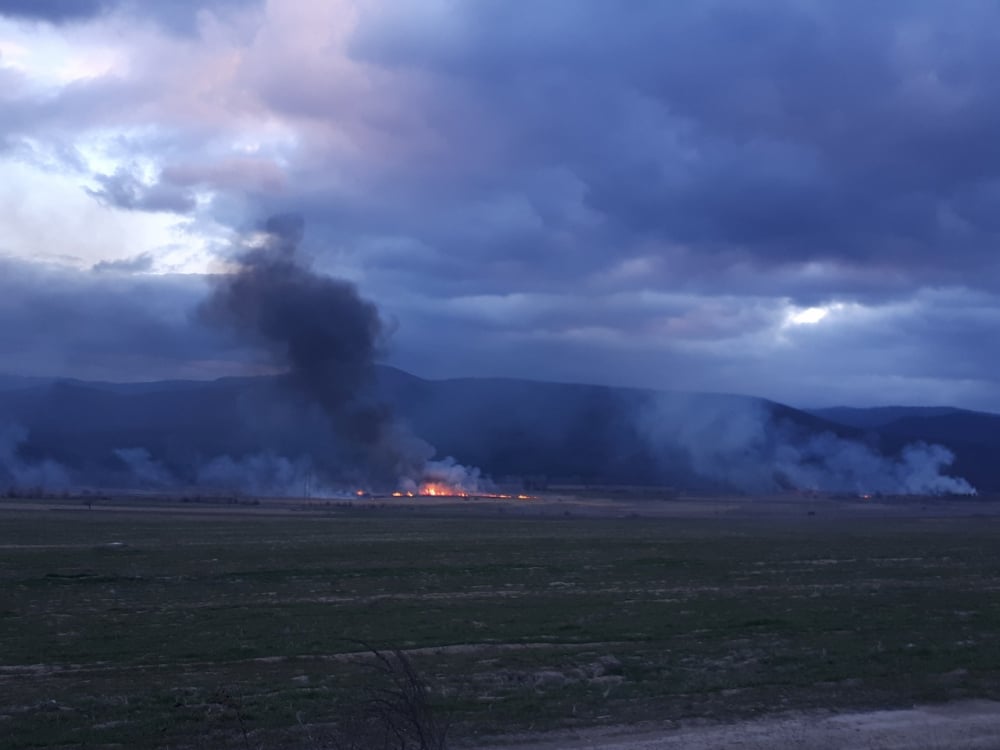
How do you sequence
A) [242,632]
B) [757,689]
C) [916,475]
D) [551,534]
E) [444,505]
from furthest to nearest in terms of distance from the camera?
[916,475] < [444,505] < [551,534] < [242,632] < [757,689]

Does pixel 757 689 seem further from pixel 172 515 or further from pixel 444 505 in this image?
pixel 444 505

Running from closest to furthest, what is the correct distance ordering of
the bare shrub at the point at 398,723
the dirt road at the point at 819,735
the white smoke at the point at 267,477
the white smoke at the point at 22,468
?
the bare shrub at the point at 398,723
the dirt road at the point at 819,735
the white smoke at the point at 267,477
the white smoke at the point at 22,468

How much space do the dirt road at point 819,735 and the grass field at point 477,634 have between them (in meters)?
0.67

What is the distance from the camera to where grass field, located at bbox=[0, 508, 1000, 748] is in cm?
1409

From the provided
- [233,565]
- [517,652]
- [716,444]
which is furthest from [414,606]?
[716,444]

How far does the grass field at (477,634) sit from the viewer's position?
14.1m

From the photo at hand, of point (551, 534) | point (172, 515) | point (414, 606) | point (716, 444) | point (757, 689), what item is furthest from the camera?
point (716, 444)

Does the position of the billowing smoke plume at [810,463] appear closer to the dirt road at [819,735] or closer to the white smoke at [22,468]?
the white smoke at [22,468]

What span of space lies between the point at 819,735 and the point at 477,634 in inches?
378

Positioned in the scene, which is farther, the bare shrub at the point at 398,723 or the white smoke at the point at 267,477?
the white smoke at the point at 267,477

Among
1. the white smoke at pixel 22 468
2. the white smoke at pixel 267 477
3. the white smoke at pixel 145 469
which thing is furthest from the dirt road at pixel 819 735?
the white smoke at pixel 145 469

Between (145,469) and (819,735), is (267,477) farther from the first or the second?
(819,735)

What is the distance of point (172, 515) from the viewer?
8469 centimetres

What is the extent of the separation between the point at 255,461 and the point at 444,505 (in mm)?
60386
